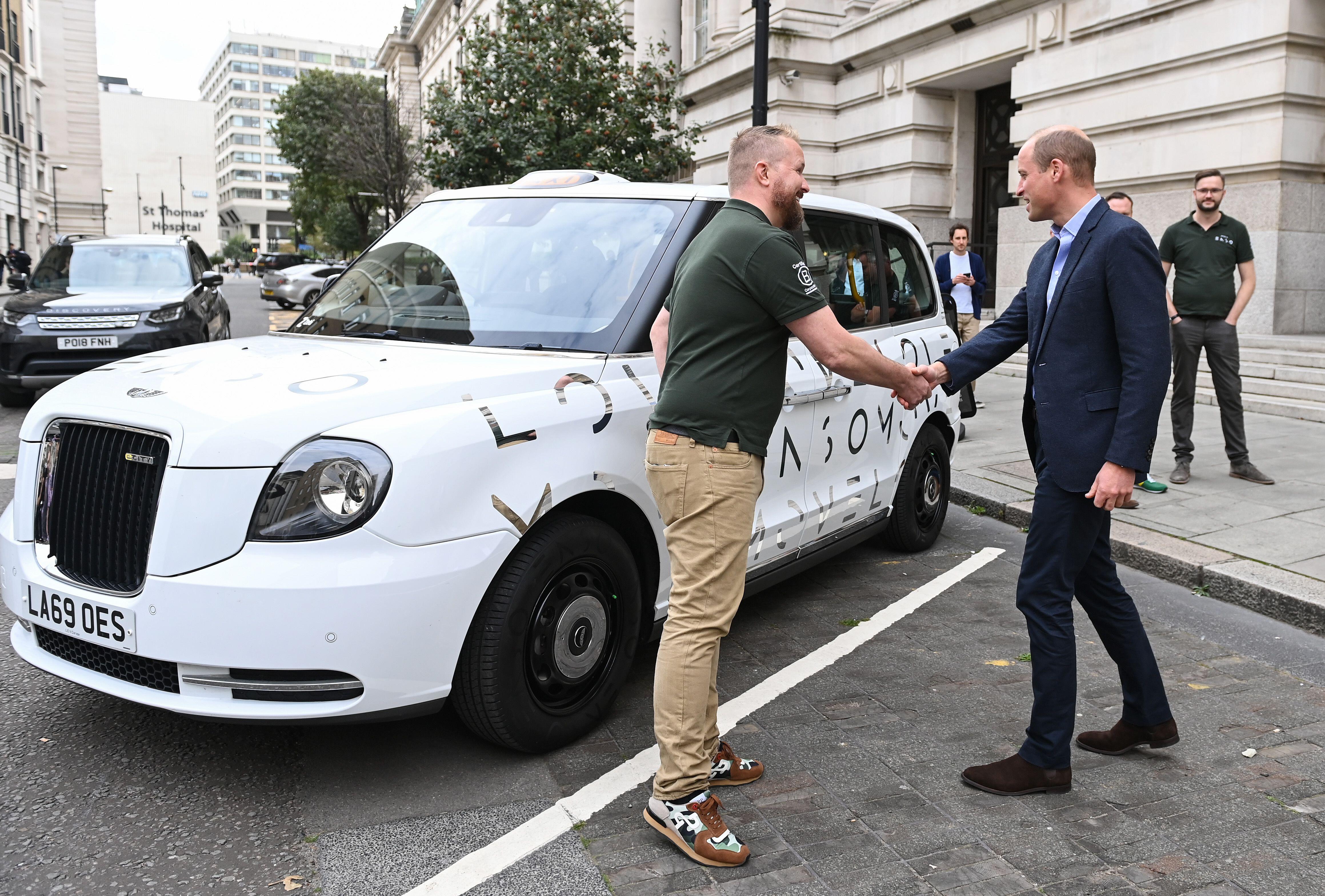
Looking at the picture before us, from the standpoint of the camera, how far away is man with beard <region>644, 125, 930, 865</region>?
2867 mm

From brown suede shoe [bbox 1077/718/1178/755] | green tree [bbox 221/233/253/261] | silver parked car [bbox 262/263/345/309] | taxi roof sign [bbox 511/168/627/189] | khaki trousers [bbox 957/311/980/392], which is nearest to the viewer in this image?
brown suede shoe [bbox 1077/718/1178/755]

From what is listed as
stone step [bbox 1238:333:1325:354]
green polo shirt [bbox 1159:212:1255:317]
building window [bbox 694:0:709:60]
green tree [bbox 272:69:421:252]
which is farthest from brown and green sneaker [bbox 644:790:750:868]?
green tree [bbox 272:69:421:252]

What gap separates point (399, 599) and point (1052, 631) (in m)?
1.92

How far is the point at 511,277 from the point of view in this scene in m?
4.13

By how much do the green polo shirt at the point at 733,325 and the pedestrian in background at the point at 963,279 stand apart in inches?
310

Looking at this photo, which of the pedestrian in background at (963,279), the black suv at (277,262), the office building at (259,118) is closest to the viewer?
the pedestrian in background at (963,279)

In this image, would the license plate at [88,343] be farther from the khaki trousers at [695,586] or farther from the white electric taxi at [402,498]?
the khaki trousers at [695,586]

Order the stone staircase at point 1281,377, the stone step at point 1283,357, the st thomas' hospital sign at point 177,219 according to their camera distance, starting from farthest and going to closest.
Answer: the st thomas' hospital sign at point 177,219 < the stone step at point 1283,357 < the stone staircase at point 1281,377

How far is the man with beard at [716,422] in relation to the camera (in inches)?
113

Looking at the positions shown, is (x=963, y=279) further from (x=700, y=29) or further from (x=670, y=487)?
(x=700, y=29)

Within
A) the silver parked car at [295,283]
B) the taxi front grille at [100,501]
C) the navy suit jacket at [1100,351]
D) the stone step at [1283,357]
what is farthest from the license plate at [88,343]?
the silver parked car at [295,283]

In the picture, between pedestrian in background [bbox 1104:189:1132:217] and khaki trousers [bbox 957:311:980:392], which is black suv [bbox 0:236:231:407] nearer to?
khaki trousers [bbox 957:311:980:392]

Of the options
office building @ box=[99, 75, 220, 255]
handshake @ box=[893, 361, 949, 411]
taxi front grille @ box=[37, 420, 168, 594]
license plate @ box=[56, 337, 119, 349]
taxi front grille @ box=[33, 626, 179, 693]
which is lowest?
taxi front grille @ box=[33, 626, 179, 693]

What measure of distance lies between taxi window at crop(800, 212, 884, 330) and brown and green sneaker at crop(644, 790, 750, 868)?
2252 millimetres
